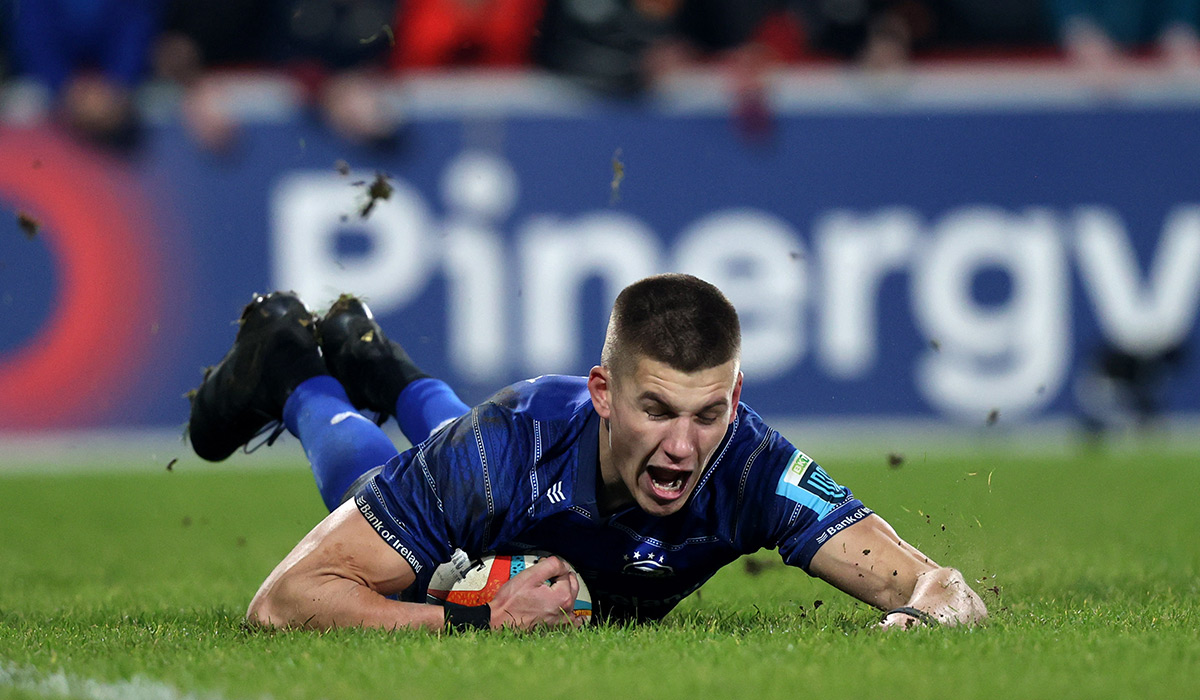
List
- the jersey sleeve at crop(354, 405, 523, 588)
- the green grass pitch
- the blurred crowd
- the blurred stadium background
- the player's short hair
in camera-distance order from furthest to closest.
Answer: the blurred crowd < the blurred stadium background < the jersey sleeve at crop(354, 405, 523, 588) < the player's short hair < the green grass pitch

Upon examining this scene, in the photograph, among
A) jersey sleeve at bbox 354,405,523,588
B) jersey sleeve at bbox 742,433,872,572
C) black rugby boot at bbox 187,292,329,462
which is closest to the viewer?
jersey sleeve at bbox 354,405,523,588

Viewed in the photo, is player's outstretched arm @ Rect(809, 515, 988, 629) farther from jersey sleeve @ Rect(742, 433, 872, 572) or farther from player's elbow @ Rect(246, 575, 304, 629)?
player's elbow @ Rect(246, 575, 304, 629)

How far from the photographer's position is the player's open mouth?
449 centimetres

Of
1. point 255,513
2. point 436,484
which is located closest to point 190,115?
point 255,513

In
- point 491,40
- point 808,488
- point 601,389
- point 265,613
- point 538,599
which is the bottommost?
point 265,613

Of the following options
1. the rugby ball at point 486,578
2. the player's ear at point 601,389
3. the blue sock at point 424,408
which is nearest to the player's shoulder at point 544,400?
the player's ear at point 601,389

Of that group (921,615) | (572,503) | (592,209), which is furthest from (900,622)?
(592,209)

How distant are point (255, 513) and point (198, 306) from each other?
374cm

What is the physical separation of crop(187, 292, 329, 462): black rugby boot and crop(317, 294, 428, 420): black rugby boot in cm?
7

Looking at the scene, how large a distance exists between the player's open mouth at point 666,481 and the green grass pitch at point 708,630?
1.39ft

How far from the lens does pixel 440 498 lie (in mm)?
4621

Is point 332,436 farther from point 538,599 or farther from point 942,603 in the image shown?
point 942,603

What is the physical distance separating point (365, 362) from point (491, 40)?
746 cm

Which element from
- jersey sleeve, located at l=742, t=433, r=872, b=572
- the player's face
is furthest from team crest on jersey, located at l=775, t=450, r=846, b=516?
the player's face
